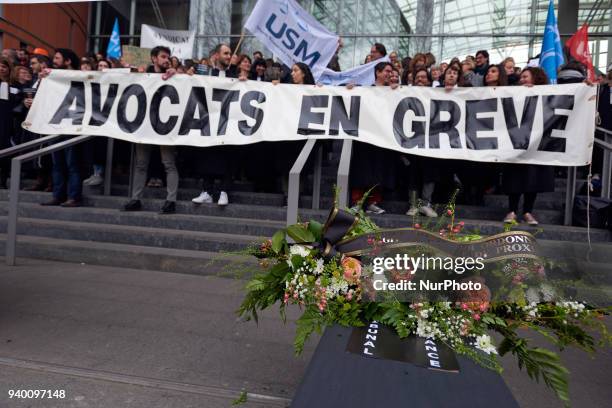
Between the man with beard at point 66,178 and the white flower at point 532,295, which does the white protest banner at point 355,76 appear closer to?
the man with beard at point 66,178

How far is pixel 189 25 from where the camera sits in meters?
15.6

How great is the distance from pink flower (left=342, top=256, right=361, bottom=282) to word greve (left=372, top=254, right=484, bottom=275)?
11cm

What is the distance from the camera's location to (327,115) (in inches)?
263

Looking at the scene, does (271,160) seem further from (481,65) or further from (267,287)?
(267,287)

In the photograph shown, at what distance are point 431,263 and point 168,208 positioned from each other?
19.9 ft

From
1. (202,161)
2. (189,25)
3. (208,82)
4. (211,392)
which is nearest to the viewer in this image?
(211,392)

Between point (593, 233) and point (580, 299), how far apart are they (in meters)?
4.80

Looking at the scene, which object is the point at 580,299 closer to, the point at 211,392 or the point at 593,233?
the point at 211,392

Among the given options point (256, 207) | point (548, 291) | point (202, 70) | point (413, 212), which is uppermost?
point (202, 70)

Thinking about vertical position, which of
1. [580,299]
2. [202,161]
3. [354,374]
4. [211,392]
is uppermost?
[202,161]

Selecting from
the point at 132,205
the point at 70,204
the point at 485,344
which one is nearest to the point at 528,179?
the point at 485,344

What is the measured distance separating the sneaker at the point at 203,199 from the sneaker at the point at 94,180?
1943 mm

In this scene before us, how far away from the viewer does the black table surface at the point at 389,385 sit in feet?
5.11

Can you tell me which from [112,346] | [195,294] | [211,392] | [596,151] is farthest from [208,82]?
[596,151]
